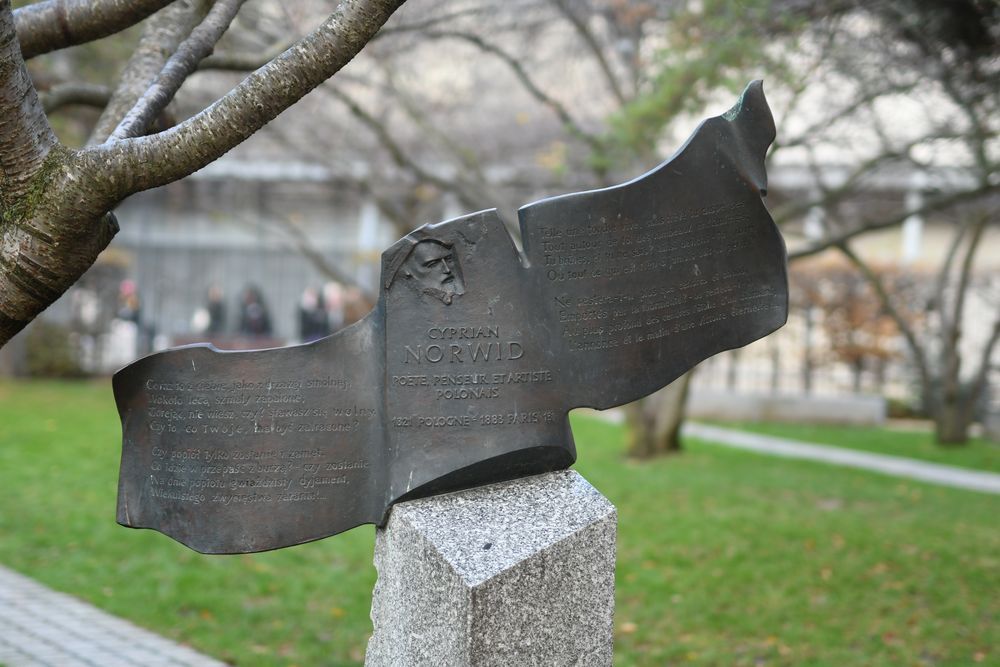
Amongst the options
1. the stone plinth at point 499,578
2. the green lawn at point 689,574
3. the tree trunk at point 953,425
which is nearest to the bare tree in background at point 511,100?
the tree trunk at point 953,425

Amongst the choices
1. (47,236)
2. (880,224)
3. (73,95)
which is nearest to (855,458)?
(880,224)

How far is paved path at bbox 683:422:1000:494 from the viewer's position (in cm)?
1116

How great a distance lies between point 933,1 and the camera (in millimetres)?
7242

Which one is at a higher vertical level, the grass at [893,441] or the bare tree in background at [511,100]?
the bare tree in background at [511,100]

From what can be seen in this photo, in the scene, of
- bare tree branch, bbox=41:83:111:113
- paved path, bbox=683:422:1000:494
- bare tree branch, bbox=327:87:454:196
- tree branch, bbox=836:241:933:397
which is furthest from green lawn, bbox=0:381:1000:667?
bare tree branch, bbox=327:87:454:196

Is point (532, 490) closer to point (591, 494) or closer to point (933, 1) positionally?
point (591, 494)

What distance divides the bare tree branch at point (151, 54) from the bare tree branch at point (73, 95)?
1.06 meters

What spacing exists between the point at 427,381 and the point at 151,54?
7.62ft

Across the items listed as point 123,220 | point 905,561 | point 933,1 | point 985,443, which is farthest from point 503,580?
point 123,220

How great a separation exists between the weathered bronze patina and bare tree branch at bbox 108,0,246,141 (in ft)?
3.12

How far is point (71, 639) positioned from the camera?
5.66 meters

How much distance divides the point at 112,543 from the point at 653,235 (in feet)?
17.7

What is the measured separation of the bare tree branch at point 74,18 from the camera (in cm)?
455

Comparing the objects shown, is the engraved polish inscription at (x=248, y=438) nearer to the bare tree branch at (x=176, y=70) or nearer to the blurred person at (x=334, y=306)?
the bare tree branch at (x=176, y=70)
